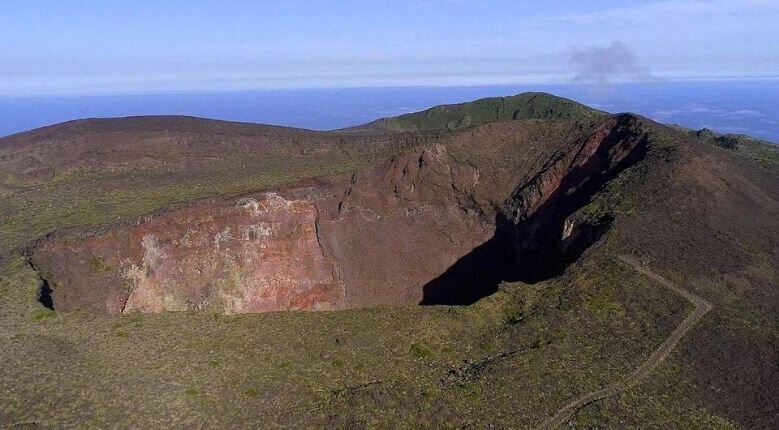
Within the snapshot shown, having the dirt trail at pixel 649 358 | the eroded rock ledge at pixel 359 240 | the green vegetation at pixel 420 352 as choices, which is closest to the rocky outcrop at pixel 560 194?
the eroded rock ledge at pixel 359 240

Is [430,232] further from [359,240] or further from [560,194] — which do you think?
[560,194]

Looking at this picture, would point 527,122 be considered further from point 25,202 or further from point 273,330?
point 25,202

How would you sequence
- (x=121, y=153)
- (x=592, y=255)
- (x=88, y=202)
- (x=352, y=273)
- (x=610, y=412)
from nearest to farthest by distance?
(x=610, y=412), (x=592, y=255), (x=88, y=202), (x=352, y=273), (x=121, y=153)

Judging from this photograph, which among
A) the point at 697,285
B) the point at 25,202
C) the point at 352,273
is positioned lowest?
the point at 352,273

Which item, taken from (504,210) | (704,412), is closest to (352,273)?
(504,210)

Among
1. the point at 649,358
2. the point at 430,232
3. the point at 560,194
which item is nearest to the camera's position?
the point at 649,358

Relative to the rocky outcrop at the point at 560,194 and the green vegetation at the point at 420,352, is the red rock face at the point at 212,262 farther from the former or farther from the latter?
the green vegetation at the point at 420,352

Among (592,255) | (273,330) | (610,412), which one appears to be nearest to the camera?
(610,412)

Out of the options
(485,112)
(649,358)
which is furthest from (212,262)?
(485,112)
